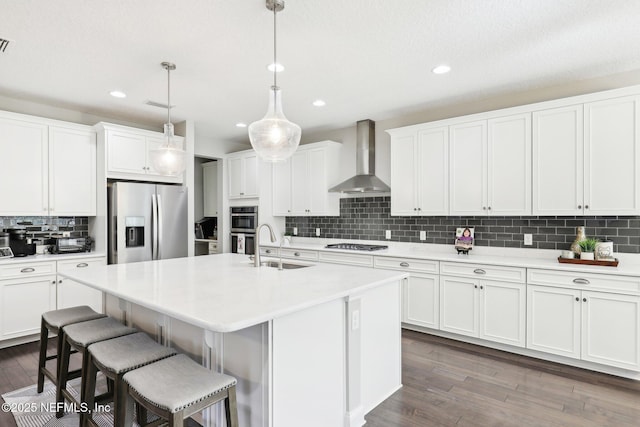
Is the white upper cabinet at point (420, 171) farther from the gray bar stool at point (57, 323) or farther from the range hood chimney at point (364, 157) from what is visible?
the gray bar stool at point (57, 323)

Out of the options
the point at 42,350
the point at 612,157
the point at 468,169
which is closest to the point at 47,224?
the point at 42,350

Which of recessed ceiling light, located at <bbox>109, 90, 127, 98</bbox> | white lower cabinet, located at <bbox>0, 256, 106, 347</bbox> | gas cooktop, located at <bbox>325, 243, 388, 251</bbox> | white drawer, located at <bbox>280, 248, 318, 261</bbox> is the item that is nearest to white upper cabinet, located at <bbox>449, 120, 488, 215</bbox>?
gas cooktop, located at <bbox>325, 243, 388, 251</bbox>

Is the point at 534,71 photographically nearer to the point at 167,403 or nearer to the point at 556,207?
the point at 556,207

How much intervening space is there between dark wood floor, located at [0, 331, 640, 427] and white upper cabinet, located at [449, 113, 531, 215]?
1.43 m

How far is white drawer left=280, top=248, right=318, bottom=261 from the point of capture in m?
4.80

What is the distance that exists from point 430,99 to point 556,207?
5.46 ft

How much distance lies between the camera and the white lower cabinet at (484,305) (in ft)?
10.6

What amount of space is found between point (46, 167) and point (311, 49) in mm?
3218

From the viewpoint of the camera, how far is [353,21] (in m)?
2.35

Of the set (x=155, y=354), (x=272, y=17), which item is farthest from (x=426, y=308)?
(x=272, y=17)

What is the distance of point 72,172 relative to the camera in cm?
409

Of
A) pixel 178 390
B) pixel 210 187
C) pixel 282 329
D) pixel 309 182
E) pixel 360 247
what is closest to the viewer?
pixel 178 390

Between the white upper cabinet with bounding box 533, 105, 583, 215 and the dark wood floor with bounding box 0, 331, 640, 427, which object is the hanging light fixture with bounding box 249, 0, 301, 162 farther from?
the white upper cabinet with bounding box 533, 105, 583, 215

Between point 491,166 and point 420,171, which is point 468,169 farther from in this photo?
point 420,171
